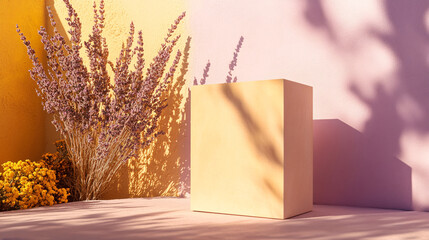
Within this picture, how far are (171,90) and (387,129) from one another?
5.29 ft

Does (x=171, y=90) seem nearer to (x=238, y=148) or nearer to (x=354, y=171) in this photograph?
(x=238, y=148)

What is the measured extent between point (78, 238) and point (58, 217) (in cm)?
63

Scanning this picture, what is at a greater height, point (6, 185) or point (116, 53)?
point (116, 53)

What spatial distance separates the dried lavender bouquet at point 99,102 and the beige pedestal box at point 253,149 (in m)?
0.73

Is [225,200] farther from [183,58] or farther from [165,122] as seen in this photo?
[183,58]

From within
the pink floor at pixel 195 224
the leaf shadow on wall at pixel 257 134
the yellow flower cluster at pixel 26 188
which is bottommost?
the pink floor at pixel 195 224

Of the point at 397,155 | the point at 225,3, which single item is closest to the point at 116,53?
the point at 225,3

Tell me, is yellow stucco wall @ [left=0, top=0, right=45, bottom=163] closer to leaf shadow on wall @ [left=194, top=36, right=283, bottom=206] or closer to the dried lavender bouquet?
the dried lavender bouquet

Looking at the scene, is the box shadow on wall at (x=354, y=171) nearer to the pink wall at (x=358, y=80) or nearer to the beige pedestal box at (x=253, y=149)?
the pink wall at (x=358, y=80)

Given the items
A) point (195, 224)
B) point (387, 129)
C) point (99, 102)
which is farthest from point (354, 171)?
point (99, 102)

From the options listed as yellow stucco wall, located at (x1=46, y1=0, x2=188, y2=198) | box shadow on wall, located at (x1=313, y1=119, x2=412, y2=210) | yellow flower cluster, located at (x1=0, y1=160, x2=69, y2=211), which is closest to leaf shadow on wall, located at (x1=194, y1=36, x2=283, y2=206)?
box shadow on wall, located at (x1=313, y1=119, x2=412, y2=210)

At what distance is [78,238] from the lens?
1.75 m

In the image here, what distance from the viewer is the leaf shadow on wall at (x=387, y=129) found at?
2.42 meters

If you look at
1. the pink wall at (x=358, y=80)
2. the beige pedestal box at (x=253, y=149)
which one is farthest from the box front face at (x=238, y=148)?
the pink wall at (x=358, y=80)
